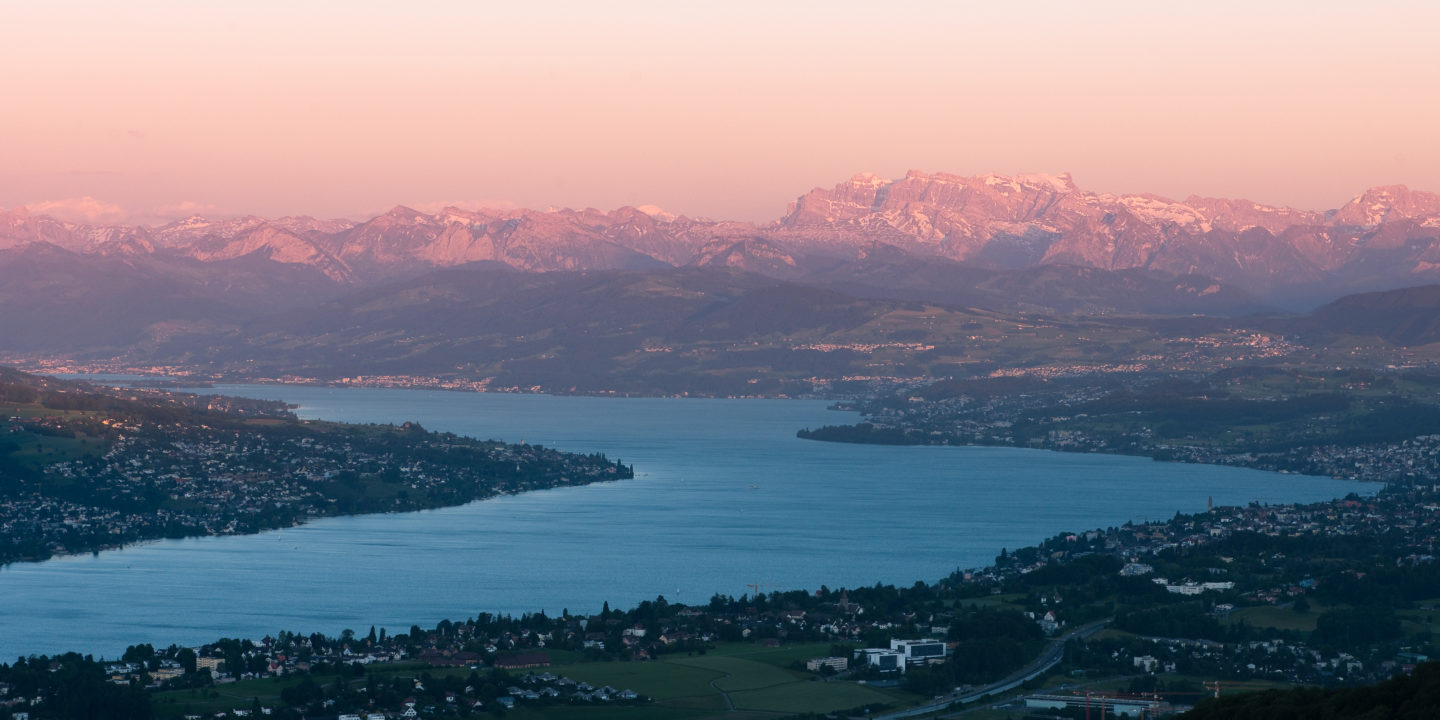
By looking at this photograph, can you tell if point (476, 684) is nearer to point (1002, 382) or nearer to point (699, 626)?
point (699, 626)

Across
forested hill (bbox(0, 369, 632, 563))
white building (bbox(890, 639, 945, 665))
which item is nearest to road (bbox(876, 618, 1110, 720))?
white building (bbox(890, 639, 945, 665))

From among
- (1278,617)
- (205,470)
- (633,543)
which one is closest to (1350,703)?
(1278,617)

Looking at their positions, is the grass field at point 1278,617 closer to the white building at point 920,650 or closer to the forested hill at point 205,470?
the white building at point 920,650

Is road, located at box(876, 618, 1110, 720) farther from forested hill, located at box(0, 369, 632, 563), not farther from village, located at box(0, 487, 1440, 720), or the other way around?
forested hill, located at box(0, 369, 632, 563)

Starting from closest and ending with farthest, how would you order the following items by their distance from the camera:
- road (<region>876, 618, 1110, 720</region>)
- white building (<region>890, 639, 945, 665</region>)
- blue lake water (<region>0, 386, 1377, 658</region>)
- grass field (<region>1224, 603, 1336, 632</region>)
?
1. road (<region>876, 618, 1110, 720</region>)
2. white building (<region>890, 639, 945, 665</region>)
3. grass field (<region>1224, 603, 1336, 632</region>)
4. blue lake water (<region>0, 386, 1377, 658</region>)

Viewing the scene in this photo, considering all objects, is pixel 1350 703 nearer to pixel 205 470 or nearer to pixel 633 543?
pixel 633 543

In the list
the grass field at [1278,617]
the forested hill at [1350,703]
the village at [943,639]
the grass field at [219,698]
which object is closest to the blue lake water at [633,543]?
the village at [943,639]
